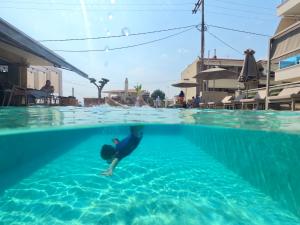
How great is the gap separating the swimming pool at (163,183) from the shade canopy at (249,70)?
712 cm

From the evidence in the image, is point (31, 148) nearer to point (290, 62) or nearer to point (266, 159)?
point (266, 159)

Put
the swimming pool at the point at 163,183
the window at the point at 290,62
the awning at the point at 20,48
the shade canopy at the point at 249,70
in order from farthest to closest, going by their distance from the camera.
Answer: the window at the point at 290,62, the shade canopy at the point at 249,70, the awning at the point at 20,48, the swimming pool at the point at 163,183

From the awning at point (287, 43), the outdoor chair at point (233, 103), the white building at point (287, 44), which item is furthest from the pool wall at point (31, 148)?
the outdoor chair at point (233, 103)

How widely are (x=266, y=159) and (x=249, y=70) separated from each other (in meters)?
11.3

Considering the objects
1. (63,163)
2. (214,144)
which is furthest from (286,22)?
(63,163)

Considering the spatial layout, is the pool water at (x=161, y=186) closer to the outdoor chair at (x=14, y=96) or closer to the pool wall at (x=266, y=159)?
the pool wall at (x=266, y=159)

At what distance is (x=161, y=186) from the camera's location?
548 centimetres

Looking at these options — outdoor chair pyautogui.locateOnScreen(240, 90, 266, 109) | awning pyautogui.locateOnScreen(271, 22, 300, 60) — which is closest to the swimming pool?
awning pyautogui.locateOnScreen(271, 22, 300, 60)

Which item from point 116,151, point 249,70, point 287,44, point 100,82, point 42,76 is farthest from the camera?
point 42,76

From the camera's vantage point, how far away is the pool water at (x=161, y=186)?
409cm

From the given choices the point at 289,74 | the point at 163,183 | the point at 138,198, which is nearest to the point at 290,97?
the point at 163,183

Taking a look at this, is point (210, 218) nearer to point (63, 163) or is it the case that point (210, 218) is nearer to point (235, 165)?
point (235, 165)

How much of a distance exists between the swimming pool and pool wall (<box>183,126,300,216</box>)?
17 mm

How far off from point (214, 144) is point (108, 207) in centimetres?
610
